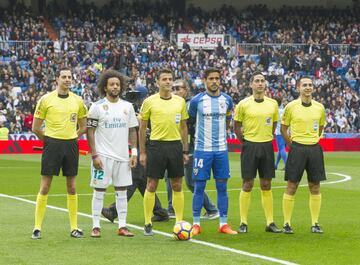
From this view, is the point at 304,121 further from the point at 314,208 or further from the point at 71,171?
the point at 71,171

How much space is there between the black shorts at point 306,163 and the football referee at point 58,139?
3.01 m

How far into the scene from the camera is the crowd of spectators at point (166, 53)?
136 feet

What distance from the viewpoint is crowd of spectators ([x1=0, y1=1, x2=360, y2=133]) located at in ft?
136

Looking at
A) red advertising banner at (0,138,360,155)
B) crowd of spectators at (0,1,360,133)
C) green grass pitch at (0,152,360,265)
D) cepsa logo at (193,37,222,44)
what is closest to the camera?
green grass pitch at (0,152,360,265)

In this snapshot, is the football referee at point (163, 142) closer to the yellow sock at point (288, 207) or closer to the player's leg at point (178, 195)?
the player's leg at point (178, 195)

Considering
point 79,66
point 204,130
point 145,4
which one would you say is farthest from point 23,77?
point 204,130

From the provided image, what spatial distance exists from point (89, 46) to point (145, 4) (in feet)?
23.7

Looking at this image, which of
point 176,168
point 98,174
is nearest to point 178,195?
point 176,168

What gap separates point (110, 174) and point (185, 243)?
145cm

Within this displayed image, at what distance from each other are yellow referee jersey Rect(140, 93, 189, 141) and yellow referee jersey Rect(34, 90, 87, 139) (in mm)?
1000

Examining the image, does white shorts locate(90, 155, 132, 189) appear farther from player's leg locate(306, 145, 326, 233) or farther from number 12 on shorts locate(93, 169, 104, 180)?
player's leg locate(306, 145, 326, 233)

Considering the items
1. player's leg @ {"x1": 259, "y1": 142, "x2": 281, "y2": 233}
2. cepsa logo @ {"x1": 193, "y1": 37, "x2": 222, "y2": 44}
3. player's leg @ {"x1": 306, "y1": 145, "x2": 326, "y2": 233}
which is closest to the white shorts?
player's leg @ {"x1": 259, "y1": 142, "x2": 281, "y2": 233}

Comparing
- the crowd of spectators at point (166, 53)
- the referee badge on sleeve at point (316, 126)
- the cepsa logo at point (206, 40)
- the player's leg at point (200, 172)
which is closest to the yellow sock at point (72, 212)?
the player's leg at point (200, 172)

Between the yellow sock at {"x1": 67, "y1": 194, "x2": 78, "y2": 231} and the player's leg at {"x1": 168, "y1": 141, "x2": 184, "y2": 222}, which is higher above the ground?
the player's leg at {"x1": 168, "y1": 141, "x2": 184, "y2": 222}
